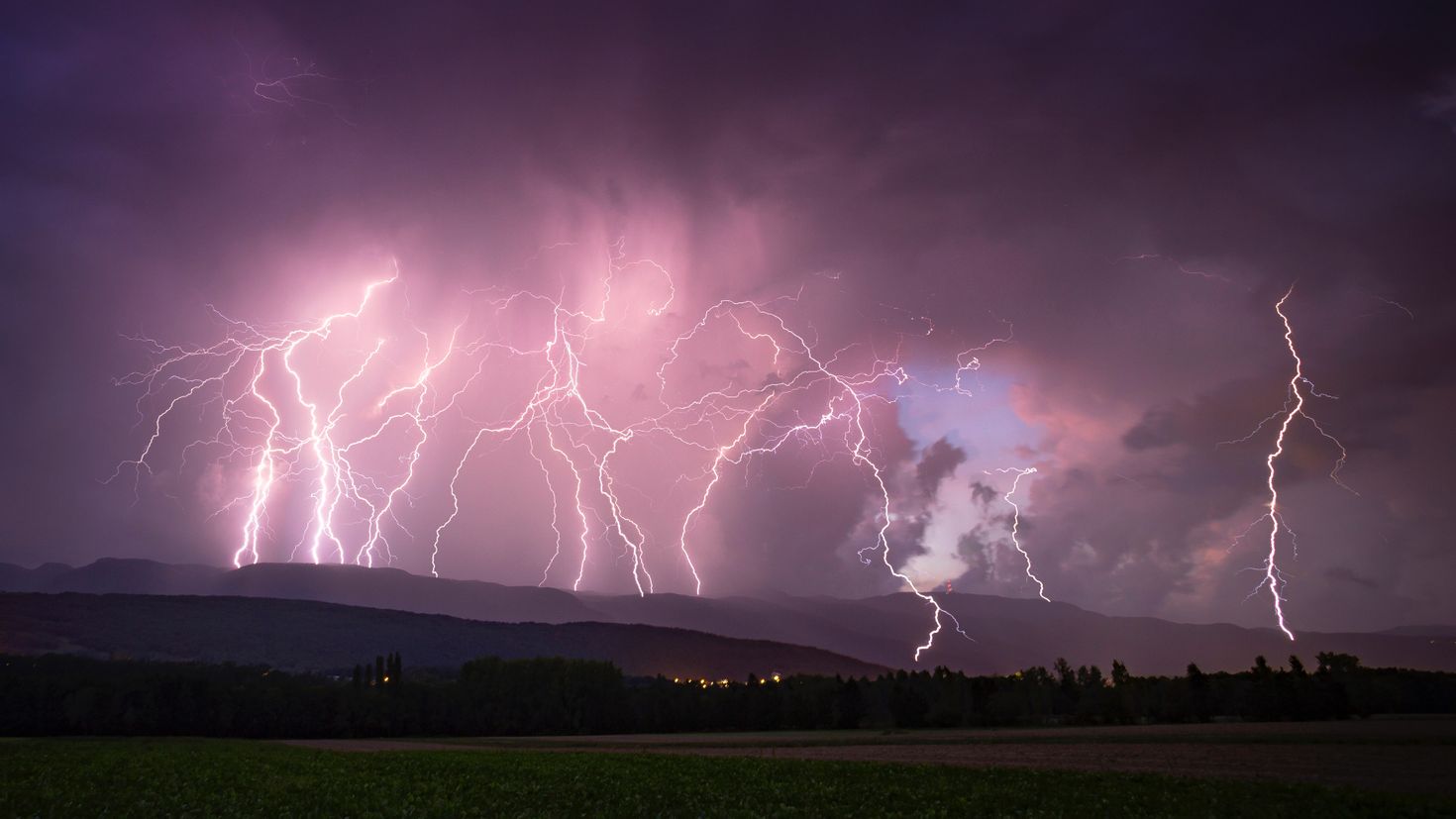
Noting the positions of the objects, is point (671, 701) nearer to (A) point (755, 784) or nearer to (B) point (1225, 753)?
(B) point (1225, 753)

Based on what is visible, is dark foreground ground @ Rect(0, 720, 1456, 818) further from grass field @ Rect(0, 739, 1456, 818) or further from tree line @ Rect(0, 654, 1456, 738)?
tree line @ Rect(0, 654, 1456, 738)

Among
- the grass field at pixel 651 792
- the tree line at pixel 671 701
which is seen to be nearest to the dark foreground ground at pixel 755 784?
the grass field at pixel 651 792

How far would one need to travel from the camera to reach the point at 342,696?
310ft

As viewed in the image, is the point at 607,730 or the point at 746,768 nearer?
the point at 746,768

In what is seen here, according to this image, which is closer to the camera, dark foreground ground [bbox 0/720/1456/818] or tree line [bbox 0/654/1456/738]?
Result: dark foreground ground [bbox 0/720/1456/818]

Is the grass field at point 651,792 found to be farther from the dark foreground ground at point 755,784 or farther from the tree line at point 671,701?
the tree line at point 671,701

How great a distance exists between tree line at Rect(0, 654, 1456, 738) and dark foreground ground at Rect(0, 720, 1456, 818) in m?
47.1

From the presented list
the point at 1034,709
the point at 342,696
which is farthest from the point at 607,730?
the point at 1034,709

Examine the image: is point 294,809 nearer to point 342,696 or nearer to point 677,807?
point 677,807

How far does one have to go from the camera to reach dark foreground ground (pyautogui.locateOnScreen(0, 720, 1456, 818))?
21484mm

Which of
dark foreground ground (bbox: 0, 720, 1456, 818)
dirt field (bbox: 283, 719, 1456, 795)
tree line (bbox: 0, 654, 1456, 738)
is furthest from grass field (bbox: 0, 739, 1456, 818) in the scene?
tree line (bbox: 0, 654, 1456, 738)

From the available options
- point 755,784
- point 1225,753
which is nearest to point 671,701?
point 1225,753

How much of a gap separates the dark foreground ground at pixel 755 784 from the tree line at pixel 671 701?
47.1m

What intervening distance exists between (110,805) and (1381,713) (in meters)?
107
